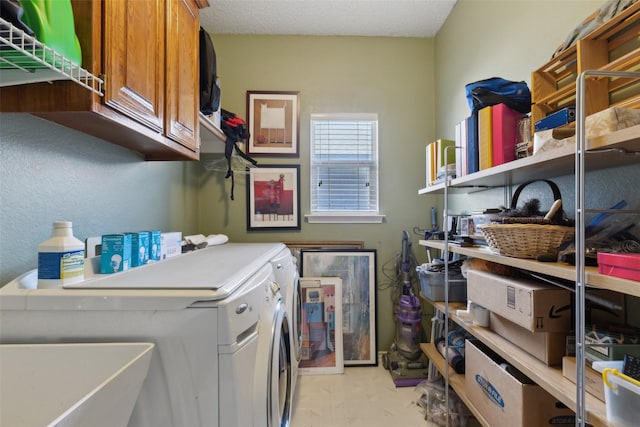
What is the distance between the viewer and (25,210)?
0.97 meters

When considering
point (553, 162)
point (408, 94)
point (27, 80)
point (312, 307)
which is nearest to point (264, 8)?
point (408, 94)

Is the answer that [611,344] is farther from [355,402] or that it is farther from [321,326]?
[321,326]

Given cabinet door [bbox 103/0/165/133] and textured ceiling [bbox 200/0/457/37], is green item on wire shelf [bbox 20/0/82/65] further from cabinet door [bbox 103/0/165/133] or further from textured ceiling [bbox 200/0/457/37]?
textured ceiling [bbox 200/0/457/37]

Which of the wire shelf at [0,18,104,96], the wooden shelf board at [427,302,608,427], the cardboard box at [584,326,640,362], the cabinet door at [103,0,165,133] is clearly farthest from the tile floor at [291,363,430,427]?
the wire shelf at [0,18,104,96]

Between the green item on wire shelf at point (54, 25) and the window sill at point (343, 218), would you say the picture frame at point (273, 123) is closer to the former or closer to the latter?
the window sill at point (343, 218)

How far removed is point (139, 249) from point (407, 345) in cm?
201

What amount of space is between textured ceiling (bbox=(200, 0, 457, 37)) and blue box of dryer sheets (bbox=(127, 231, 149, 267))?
74.3 inches

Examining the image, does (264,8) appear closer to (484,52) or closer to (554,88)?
(484,52)

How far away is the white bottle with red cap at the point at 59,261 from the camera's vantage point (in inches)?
32.4

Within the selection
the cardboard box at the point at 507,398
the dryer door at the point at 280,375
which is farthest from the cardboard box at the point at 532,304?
the dryer door at the point at 280,375

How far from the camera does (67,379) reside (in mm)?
661

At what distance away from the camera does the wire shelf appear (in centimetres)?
59

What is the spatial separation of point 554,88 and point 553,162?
1.39ft

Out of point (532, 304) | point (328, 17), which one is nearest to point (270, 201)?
point (328, 17)
